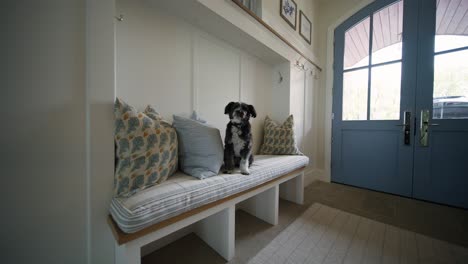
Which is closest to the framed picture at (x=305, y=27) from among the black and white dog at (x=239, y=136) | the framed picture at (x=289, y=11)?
the framed picture at (x=289, y=11)

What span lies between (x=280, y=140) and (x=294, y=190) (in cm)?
64

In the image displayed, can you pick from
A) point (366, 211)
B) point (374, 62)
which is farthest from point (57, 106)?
point (374, 62)

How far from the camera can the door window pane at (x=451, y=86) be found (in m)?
1.75

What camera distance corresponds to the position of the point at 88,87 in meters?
0.80

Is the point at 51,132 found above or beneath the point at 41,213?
above

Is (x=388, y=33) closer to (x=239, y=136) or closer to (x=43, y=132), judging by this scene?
(x=239, y=136)

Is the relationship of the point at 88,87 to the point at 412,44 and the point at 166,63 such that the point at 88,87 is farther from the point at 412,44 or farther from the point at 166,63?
the point at 412,44

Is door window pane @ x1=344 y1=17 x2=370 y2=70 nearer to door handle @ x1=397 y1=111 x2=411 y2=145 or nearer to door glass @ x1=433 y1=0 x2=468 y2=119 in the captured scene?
door glass @ x1=433 y1=0 x2=468 y2=119

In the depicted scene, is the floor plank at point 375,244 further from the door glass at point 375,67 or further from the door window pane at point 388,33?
the door window pane at point 388,33

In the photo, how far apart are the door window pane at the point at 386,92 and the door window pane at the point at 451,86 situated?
32 cm

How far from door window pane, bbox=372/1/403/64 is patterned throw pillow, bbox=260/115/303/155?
1.66 m

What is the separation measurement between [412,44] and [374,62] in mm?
377

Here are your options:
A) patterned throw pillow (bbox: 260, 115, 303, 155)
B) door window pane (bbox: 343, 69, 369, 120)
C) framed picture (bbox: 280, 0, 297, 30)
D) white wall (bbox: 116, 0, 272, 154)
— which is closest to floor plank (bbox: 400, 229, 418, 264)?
patterned throw pillow (bbox: 260, 115, 303, 155)

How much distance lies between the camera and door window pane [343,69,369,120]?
2328 millimetres
